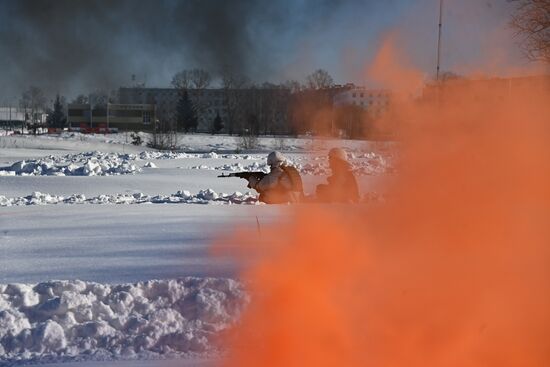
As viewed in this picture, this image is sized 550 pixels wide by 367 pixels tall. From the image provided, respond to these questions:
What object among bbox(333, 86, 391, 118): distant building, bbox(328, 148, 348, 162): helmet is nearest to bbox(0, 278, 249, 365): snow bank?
bbox(333, 86, 391, 118): distant building

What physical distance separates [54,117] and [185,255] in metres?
100

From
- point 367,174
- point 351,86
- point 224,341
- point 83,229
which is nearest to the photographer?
point 224,341

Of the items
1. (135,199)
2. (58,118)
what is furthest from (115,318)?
(58,118)

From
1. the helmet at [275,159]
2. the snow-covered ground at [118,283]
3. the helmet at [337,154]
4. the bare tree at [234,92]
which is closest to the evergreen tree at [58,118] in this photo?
the snow-covered ground at [118,283]

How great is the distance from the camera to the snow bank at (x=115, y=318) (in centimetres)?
569

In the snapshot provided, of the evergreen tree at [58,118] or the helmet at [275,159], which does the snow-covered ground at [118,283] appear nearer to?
the helmet at [275,159]

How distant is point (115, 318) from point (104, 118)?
82.7 meters

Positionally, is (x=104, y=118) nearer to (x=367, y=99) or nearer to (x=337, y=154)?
(x=337, y=154)

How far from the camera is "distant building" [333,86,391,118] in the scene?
670cm

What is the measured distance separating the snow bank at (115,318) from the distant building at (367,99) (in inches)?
80.2

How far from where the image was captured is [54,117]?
337ft

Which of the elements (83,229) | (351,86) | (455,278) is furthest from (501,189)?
(83,229)

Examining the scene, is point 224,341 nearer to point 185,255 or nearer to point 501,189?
point 185,255

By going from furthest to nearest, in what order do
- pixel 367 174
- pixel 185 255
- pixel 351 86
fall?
pixel 367 174
pixel 185 255
pixel 351 86
